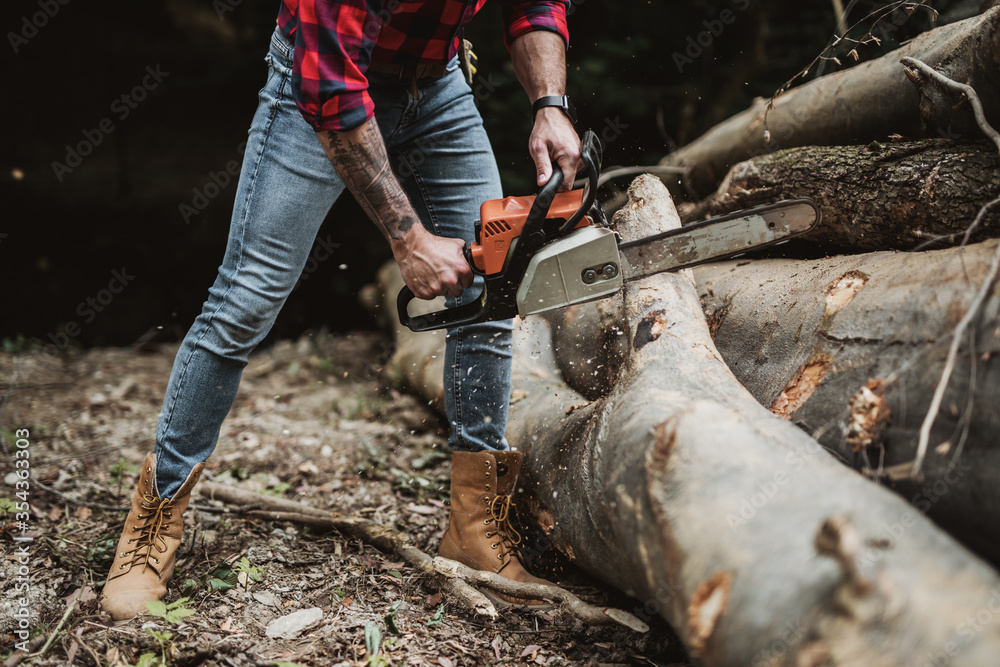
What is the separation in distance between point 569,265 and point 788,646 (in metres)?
1.00

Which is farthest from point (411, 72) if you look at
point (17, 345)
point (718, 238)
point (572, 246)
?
point (17, 345)

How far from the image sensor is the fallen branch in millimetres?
1700

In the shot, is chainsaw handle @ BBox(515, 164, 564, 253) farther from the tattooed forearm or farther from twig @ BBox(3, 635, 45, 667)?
twig @ BBox(3, 635, 45, 667)

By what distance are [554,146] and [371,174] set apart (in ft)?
1.76

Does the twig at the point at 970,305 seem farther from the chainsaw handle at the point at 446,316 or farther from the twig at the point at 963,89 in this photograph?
the chainsaw handle at the point at 446,316

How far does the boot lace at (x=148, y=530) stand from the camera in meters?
1.75

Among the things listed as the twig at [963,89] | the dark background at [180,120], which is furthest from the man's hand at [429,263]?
the dark background at [180,120]

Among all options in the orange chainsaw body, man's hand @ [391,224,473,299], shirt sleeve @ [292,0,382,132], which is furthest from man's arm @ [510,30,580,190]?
shirt sleeve @ [292,0,382,132]

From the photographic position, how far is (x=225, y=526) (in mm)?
2207

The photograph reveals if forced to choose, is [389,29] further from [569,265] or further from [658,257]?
[658,257]

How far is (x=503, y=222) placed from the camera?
5.24ft

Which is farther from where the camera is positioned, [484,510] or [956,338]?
[484,510]

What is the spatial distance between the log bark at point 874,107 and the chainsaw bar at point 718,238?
0.64 metres

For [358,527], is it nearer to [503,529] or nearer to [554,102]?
[503,529]
